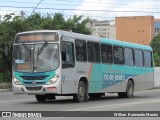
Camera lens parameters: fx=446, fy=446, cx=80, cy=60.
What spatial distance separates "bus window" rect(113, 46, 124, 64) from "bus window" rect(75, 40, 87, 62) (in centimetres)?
324

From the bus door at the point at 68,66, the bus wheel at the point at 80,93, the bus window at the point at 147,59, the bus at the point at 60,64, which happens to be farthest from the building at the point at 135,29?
the bus door at the point at 68,66

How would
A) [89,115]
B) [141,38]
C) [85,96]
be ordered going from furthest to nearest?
[141,38] < [85,96] < [89,115]

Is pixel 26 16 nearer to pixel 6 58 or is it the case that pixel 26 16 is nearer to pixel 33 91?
Answer: pixel 6 58

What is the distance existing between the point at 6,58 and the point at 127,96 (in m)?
19.6

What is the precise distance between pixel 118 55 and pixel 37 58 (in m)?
6.16


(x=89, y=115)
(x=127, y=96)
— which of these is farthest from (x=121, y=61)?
(x=89, y=115)

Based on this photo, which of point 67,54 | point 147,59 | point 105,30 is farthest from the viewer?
point 105,30

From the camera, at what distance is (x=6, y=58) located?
135ft

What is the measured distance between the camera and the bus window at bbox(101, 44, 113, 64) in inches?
846

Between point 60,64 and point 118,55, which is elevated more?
point 118,55

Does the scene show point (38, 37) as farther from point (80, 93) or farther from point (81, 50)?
point (80, 93)

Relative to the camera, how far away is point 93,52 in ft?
67.5

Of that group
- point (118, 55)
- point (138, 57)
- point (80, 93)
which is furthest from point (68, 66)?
point (138, 57)

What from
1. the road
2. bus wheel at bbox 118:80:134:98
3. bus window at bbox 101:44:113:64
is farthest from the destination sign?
bus wheel at bbox 118:80:134:98
